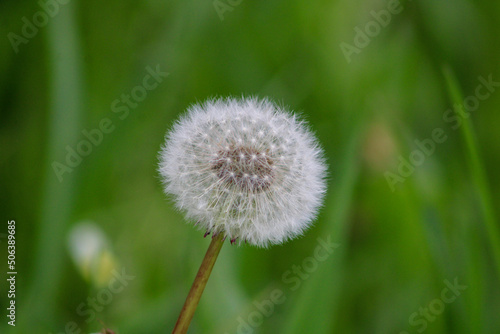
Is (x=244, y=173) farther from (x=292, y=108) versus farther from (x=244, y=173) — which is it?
(x=292, y=108)

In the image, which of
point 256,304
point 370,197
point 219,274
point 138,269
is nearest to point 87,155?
point 138,269

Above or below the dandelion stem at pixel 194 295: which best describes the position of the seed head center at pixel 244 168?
above

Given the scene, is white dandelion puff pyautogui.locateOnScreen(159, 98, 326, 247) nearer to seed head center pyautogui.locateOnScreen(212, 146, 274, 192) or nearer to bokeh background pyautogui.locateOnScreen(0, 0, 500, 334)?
seed head center pyautogui.locateOnScreen(212, 146, 274, 192)

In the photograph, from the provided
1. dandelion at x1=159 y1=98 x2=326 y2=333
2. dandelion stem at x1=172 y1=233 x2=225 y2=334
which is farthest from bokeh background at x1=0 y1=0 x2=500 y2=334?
dandelion stem at x1=172 y1=233 x2=225 y2=334

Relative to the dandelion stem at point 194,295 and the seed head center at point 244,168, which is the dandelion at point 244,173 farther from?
the dandelion stem at point 194,295

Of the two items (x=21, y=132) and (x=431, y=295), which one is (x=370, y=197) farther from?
(x=21, y=132)

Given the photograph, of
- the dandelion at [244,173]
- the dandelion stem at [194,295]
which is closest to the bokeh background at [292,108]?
the dandelion at [244,173]
